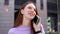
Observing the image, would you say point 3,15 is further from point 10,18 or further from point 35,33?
point 35,33

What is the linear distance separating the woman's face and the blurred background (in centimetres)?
129

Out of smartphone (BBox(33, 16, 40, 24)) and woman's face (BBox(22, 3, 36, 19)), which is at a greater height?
woman's face (BBox(22, 3, 36, 19))

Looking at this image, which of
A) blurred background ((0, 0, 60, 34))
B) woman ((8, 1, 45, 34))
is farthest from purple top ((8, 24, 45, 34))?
blurred background ((0, 0, 60, 34))

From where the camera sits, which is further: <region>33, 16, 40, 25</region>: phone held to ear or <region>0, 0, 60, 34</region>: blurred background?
<region>0, 0, 60, 34</region>: blurred background

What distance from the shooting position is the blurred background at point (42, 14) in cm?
171

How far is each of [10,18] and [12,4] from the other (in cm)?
19

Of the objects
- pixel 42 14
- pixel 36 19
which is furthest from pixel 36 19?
pixel 42 14

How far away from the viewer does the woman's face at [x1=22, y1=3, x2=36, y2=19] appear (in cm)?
37

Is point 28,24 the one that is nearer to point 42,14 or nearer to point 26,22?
point 26,22

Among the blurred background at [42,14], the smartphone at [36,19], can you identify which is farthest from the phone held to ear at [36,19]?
the blurred background at [42,14]

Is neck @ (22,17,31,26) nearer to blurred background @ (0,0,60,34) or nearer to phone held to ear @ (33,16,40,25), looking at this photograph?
phone held to ear @ (33,16,40,25)

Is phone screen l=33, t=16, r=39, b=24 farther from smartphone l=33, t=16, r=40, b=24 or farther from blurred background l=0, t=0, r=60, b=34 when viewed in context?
blurred background l=0, t=0, r=60, b=34

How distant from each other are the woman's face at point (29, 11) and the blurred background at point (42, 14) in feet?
4.24

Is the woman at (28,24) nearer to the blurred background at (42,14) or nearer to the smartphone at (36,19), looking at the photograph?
the smartphone at (36,19)
